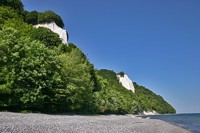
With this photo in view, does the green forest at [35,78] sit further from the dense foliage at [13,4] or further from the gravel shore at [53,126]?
the dense foliage at [13,4]

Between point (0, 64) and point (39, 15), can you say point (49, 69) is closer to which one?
point (0, 64)

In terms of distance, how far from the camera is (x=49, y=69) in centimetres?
4791

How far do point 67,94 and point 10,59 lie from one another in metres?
15.0

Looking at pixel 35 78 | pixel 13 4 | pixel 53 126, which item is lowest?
pixel 53 126

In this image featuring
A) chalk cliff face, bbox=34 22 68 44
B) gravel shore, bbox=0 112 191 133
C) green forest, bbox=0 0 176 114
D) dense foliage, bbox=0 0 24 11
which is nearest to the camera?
gravel shore, bbox=0 112 191 133

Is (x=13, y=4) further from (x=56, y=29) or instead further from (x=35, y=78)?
(x=35, y=78)

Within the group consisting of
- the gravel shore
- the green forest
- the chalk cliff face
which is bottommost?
the gravel shore

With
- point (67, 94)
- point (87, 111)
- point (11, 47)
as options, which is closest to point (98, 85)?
point (87, 111)

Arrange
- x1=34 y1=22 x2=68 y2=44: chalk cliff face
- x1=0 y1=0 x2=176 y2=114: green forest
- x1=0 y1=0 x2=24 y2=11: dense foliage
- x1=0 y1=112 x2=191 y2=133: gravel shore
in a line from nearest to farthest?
1. x1=0 y1=112 x2=191 y2=133: gravel shore
2. x1=0 y1=0 x2=176 y2=114: green forest
3. x1=0 y1=0 x2=24 y2=11: dense foliage
4. x1=34 y1=22 x2=68 y2=44: chalk cliff face

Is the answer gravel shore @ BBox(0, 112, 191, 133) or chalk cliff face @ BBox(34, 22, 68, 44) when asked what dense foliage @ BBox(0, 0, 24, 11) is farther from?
gravel shore @ BBox(0, 112, 191, 133)

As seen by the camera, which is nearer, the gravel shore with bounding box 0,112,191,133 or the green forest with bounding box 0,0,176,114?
the gravel shore with bounding box 0,112,191,133

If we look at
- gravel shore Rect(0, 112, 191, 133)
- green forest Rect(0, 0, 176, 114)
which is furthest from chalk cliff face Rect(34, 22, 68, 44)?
gravel shore Rect(0, 112, 191, 133)

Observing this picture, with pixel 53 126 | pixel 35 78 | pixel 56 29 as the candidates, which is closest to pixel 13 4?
pixel 56 29

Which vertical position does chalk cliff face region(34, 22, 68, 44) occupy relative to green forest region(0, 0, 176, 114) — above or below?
above
